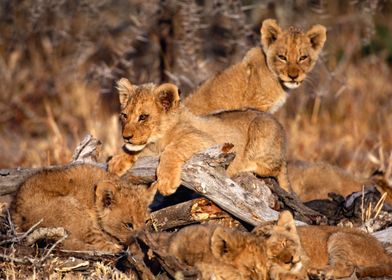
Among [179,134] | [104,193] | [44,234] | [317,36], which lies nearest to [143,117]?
[179,134]

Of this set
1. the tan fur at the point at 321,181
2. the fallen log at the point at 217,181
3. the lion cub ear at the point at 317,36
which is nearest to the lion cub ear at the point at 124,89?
the fallen log at the point at 217,181

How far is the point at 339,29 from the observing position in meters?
17.8

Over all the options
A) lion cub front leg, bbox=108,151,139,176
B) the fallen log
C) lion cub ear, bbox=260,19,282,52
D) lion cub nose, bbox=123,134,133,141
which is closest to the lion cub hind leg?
the fallen log

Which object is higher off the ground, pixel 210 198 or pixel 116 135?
pixel 210 198

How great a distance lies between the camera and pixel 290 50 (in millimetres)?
9734

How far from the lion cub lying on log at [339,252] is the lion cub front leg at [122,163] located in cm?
151

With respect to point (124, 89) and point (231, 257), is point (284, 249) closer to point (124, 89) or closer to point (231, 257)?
point (231, 257)

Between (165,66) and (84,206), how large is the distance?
5257mm

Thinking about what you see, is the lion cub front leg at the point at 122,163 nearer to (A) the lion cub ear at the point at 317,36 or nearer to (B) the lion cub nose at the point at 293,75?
(B) the lion cub nose at the point at 293,75

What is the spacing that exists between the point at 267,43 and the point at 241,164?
2378 millimetres

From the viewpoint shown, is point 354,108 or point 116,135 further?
point 354,108

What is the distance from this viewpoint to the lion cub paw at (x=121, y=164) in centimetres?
746

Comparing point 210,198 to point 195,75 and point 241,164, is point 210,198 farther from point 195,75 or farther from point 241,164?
point 195,75

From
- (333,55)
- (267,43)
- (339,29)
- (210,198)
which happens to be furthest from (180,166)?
(339,29)
